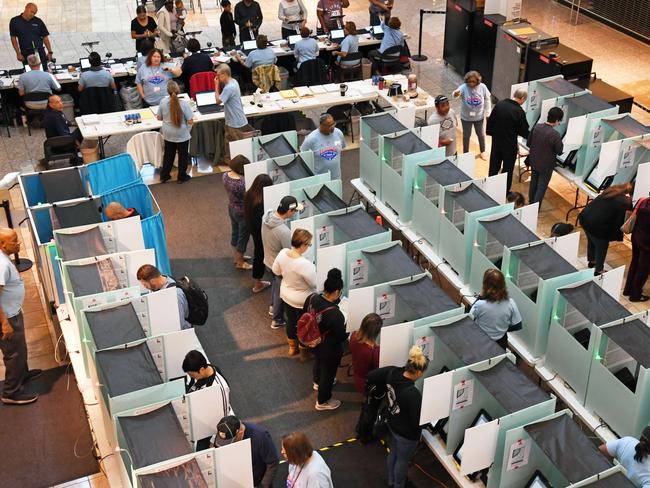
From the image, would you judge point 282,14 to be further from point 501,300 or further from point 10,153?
point 501,300

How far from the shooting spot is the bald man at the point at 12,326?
6.95 m

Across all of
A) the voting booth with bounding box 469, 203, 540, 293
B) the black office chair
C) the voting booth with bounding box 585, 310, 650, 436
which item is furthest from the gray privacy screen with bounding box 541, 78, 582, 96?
the voting booth with bounding box 585, 310, 650, 436

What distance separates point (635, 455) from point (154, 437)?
301cm

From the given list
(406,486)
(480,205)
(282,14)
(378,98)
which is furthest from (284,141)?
(282,14)

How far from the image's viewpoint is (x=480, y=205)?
25.3 ft

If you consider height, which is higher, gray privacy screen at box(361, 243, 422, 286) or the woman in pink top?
gray privacy screen at box(361, 243, 422, 286)

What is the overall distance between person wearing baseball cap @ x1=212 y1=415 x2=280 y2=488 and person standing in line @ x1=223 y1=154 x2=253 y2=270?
3488mm

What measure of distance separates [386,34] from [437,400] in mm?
8589

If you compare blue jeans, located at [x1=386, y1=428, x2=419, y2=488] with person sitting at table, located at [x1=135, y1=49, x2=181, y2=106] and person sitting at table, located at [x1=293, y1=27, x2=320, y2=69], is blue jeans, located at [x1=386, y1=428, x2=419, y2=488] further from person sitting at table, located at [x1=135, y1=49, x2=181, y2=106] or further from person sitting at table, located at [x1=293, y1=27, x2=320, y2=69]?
person sitting at table, located at [x1=293, y1=27, x2=320, y2=69]

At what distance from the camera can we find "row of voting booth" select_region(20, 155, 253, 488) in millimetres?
5145

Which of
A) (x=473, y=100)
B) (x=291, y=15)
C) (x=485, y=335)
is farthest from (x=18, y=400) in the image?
(x=291, y=15)

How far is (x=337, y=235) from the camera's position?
7.72 m

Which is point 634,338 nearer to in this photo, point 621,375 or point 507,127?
point 621,375

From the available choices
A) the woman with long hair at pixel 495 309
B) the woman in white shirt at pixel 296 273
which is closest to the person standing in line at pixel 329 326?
the woman in white shirt at pixel 296 273
